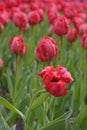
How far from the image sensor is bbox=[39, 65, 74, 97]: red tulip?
1.27 meters

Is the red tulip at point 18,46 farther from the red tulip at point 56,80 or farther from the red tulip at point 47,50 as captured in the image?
the red tulip at point 56,80

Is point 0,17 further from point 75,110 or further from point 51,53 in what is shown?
point 51,53

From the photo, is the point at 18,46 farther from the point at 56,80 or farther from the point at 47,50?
the point at 56,80

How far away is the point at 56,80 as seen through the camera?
4.25 ft

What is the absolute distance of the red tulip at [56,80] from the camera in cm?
127

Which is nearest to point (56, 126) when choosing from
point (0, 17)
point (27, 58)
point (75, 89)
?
point (75, 89)

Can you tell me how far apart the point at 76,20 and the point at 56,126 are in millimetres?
1506

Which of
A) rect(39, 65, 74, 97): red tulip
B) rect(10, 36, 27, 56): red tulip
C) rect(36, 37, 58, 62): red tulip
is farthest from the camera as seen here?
rect(10, 36, 27, 56): red tulip

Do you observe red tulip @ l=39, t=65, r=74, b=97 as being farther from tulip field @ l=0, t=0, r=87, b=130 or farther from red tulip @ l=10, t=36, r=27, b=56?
red tulip @ l=10, t=36, r=27, b=56

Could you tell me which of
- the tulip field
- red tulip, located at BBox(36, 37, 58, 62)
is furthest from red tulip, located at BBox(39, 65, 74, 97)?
red tulip, located at BBox(36, 37, 58, 62)

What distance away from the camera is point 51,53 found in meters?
1.66

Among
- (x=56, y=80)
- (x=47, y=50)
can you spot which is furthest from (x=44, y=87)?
(x=56, y=80)

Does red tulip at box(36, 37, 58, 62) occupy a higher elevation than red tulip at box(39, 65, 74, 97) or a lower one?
higher

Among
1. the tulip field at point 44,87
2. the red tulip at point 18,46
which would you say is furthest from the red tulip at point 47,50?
the red tulip at point 18,46
